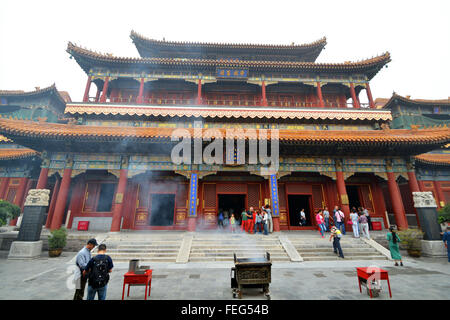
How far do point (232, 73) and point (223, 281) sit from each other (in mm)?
13121

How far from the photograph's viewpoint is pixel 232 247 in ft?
26.5

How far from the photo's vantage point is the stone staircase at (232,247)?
7469mm

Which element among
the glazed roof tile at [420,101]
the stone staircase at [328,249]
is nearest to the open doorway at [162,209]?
the stone staircase at [328,249]

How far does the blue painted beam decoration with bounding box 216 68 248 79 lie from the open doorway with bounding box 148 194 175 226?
9.09 metres

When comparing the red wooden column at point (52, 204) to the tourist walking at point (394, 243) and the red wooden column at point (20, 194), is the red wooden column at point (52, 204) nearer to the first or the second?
the red wooden column at point (20, 194)

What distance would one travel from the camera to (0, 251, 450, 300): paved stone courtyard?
13.8ft

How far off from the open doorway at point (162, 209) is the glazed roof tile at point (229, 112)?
5.22 m

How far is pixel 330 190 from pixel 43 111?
24397 millimetres

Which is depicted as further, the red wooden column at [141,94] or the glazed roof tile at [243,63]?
the glazed roof tile at [243,63]

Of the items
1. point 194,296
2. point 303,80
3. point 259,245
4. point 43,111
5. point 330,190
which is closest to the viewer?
point 194,296

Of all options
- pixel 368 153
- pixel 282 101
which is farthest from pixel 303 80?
pixel 368 153

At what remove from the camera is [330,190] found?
1211 cm

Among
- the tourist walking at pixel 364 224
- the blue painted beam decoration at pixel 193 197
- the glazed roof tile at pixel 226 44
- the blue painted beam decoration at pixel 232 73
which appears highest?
the glazed roof tile at pixel 226 44

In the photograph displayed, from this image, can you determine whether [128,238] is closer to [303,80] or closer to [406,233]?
[406,233]
